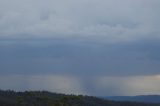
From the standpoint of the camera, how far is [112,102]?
16550 cm

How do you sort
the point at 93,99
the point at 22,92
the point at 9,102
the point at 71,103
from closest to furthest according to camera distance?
the point at 9,102, the point at 71,103, the point at 22,92, the point at 93,99

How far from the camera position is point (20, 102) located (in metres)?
131

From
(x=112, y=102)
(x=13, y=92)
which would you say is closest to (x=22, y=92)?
(x=13, y=92)

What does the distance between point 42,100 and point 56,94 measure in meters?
18.0

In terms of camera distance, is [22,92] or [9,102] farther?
[22,92]

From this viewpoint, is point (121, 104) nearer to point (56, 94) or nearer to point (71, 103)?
point (56, 94)

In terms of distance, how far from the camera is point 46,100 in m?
140

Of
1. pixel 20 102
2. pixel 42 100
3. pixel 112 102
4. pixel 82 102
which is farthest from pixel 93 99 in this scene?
pixel 20 102

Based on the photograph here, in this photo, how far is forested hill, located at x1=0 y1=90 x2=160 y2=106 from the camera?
431ft

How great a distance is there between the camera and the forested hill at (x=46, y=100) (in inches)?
5167

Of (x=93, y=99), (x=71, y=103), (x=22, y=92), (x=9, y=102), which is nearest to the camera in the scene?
(x=9, y=102)

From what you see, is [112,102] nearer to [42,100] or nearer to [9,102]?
[42,100]

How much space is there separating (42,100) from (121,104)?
30398mm

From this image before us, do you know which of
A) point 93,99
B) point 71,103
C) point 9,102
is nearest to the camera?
point 9,102
